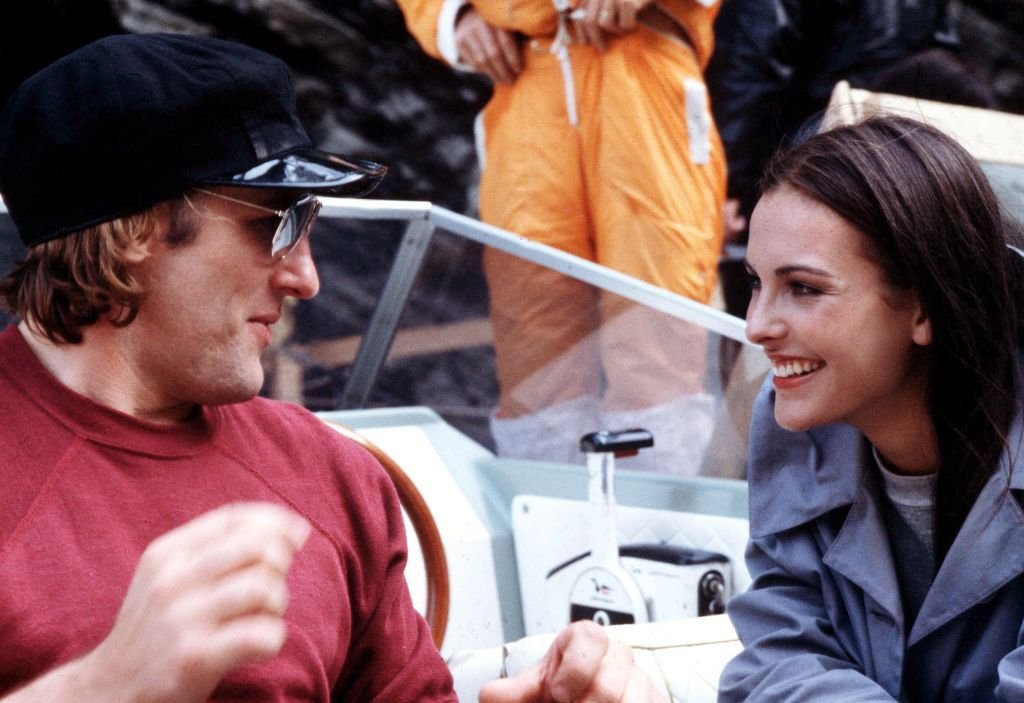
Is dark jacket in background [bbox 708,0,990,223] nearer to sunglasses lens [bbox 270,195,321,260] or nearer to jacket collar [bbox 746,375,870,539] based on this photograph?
jacket collar [bbox 746,375,870,539]

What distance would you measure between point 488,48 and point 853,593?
2547 mm

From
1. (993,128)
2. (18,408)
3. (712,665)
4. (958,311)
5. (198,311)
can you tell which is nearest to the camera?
(18,408)

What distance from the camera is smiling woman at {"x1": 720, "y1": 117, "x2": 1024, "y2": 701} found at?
1699 mm

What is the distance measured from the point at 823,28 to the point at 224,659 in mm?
4201

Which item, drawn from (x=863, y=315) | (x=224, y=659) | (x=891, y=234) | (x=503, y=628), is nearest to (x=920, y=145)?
(x=891, y=234)

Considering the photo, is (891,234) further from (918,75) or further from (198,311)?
(918,75)

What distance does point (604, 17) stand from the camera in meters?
3.69

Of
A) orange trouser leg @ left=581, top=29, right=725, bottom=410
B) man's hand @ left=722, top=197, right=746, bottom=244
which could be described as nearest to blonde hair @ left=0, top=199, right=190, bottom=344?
orange trouser leg @ left=581, top=29, right=725, bottom=410

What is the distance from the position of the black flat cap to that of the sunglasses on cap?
0.19 ft

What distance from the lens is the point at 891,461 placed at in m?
1.85

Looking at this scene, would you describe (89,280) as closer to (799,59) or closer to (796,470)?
(796,470)

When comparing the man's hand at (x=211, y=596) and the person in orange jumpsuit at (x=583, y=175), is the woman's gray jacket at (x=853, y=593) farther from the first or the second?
the person in orange jumpsuit at (x=583, y=175)

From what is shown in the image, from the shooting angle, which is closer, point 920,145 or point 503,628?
point 920,145

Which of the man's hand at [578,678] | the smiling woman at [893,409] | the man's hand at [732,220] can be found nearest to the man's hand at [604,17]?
the man's hand at [732,220]
